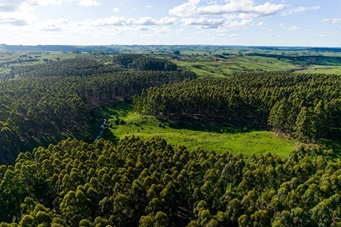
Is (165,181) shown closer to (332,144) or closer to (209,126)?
(332,144)

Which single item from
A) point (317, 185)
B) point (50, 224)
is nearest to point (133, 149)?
point (50, 224)

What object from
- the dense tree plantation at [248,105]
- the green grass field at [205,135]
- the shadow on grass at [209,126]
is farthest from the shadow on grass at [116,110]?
the shadow on grass at [209,126]

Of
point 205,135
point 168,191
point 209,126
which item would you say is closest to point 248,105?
point 209,126

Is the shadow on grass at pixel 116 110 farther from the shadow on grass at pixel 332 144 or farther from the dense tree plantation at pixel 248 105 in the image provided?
the shadow on grass at pixel 332 144

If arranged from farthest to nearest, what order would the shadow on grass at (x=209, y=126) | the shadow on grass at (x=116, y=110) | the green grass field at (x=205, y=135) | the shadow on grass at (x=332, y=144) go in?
the shadow on grass at (x=116, y=110), the shadow on grass at (x=209, y=126), the green grass field at (x=205, y=135), the shadow on grass at (x=332, y=144)

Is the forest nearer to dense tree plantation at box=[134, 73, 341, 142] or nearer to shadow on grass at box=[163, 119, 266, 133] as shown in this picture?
dense tree plantation at box=[134, 73, 341, 142]

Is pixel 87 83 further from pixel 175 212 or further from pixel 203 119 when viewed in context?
pixel 175 212

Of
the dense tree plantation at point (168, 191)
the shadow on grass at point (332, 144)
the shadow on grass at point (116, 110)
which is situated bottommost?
the shadow on grass at point (116, 110)
